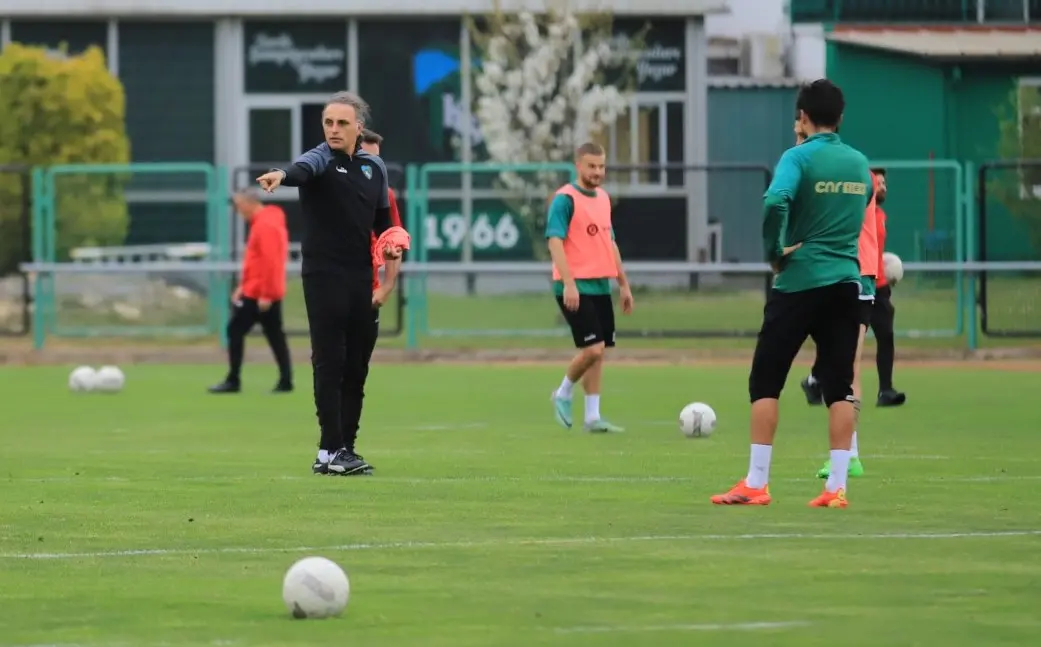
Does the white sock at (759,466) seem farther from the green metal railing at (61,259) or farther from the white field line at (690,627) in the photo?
the green metal railing at (61,259)

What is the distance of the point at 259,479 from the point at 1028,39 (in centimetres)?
2566

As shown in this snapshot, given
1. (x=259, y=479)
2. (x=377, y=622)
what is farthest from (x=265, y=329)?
(x=377, y=622)

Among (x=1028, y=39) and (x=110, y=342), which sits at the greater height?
(x=1028, y=39)

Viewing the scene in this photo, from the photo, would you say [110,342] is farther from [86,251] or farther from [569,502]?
[569,502]

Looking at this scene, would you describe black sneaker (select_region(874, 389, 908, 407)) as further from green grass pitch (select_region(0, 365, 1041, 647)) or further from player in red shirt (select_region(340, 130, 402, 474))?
player in red shirt (select_region(340, 130, 402, 474))

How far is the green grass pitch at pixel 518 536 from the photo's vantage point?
7695 mm

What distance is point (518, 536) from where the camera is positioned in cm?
1011

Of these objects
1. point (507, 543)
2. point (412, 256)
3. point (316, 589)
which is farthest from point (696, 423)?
point (412, 256)

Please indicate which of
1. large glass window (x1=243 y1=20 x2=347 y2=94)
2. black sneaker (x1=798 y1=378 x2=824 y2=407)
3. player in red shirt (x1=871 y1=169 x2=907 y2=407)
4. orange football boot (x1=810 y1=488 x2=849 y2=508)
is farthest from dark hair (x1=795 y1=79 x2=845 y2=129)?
large glass window (x1=243 y1=20 x2=347 y2=94)

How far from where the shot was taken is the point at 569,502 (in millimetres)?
11547

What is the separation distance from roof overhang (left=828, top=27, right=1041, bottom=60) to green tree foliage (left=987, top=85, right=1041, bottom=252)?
1.38 meters

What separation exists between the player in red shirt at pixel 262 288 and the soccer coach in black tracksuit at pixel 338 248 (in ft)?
30.0

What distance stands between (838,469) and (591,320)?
17.9 feet

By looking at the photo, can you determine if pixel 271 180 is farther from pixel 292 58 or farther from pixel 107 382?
pixel 292 58
